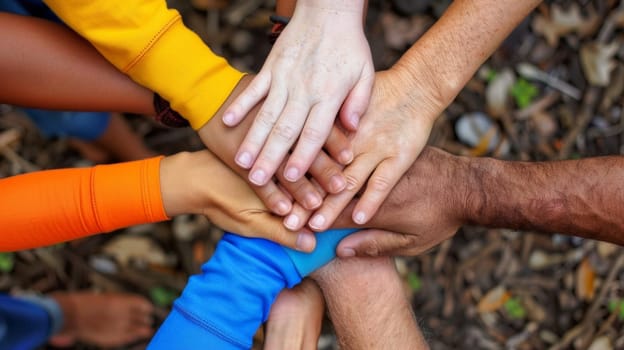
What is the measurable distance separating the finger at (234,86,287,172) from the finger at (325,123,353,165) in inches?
4.9

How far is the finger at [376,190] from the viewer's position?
122 centimetres

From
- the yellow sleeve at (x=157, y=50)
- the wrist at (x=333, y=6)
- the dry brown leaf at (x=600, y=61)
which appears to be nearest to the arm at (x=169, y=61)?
the yellow sleeve at (x=157, y=50)

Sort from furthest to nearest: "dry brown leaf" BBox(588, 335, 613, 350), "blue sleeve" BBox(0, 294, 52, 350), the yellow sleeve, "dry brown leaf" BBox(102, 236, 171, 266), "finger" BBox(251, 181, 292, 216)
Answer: "dry brown leaf" BBox(102, 236, 171, 266) → "dry brown leaf" BBox(588, 335, 613, 350) → "blue sleeve" BBox(0, 294, 52, 350) → "finger" BBox(251, 181, 292, 216) → the yellow sleeve

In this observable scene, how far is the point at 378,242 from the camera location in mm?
1284

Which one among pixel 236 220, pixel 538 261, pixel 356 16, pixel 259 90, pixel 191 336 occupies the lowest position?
pixel 538 261

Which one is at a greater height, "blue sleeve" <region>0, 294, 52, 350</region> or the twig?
the twig

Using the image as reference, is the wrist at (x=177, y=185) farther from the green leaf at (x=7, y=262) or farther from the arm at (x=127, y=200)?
the green leaf at (x=7, y=262)

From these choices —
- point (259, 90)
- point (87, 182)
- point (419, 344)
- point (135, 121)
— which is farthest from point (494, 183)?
point (135, 121)

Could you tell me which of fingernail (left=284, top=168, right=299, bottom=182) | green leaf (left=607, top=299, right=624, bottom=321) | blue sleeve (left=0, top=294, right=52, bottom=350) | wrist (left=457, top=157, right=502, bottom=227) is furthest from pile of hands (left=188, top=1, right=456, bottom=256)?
green leaf (left=607, top=299, right=624, bottom=321)

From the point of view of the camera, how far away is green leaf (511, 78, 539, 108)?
1.94m

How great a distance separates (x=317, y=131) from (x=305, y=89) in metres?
0.10

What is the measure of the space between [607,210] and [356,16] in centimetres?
66

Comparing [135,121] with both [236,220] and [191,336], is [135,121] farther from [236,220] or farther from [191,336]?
[191,336]

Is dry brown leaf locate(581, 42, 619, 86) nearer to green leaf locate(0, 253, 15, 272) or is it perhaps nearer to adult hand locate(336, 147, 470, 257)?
adult hand locate(336, 147, 470, 257)
